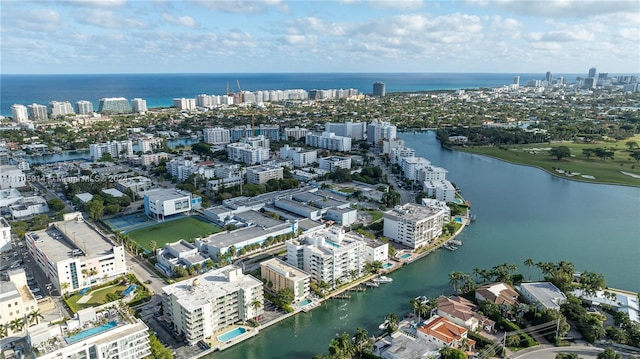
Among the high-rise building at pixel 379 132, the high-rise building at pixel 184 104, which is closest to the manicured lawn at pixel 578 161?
the high-rise building at pixel 379 132

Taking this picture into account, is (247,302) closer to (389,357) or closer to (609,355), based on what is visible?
(389,357)

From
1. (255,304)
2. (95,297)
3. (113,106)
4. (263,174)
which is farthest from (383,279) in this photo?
(113,106)

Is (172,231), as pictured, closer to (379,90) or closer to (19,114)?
(19,114)

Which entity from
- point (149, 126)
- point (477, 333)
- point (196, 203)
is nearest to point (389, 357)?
point (477, 333)

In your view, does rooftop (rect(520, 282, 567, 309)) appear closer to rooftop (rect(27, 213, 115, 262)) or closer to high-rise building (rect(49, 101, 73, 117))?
rooftop (rect(27, 213, 115, 262))

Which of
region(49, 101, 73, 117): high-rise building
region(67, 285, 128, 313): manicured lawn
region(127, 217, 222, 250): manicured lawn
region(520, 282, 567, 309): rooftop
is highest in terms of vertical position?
region(49, 101, 73, 117): high-rise building

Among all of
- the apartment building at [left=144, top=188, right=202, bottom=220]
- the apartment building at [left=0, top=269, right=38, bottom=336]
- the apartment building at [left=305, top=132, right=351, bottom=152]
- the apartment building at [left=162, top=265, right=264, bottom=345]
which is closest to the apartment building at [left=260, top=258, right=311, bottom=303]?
the apartment building at [left=162, top=265, right=264, bottom=345]
